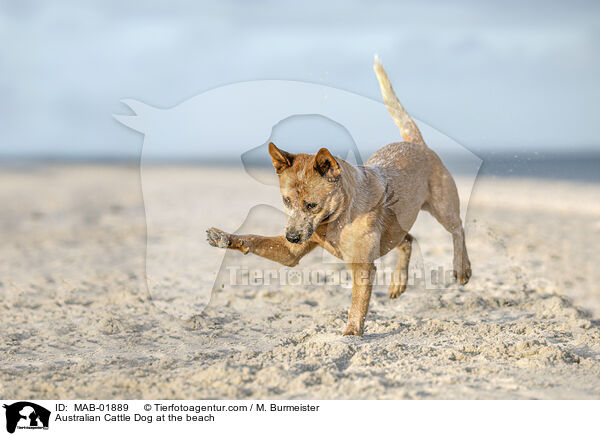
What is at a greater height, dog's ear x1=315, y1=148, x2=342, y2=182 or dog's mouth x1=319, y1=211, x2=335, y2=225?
dog's ear x1=315, y1=148, x2=342, y2=182

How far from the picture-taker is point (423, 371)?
3.83m

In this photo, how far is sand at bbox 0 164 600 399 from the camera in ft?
12.0

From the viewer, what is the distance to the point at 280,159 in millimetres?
3996

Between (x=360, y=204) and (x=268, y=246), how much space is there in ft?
2.39

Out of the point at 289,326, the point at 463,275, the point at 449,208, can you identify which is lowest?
the point at 289,326

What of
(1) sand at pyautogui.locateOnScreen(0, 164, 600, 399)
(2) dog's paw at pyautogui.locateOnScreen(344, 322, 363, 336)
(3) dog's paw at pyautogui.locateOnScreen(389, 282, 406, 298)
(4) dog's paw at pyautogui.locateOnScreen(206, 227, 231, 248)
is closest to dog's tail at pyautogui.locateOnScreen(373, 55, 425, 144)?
(1) sand at pyautogui.locateOnScreen(0, 164, 600, 399)

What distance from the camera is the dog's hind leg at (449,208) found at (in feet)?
17.3

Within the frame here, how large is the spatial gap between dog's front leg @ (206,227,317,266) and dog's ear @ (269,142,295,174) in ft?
1.85

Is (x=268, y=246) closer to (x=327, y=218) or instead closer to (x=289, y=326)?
(x=327, y=218)

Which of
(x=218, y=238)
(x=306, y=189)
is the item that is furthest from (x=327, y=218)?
(x=218, y=238)

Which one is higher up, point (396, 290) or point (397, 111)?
point (397, 111)
